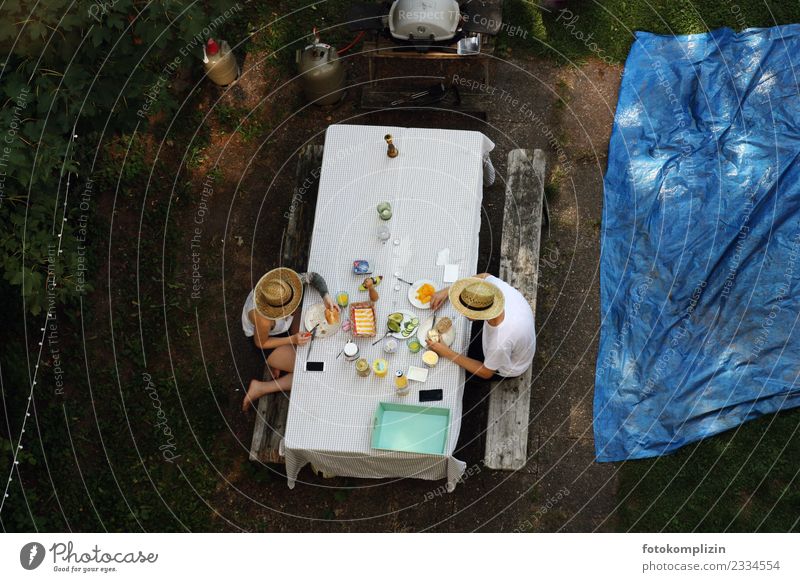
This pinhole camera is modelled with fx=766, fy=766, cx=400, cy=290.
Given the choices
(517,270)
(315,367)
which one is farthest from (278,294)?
(517,270)

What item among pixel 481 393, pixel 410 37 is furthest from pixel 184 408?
pixel 410 37

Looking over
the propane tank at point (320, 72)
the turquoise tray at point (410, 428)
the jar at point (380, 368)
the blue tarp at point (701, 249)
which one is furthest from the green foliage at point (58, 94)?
the blue tarp at point (701, 249)

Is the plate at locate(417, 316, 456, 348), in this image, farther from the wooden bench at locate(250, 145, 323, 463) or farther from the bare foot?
the bare foot

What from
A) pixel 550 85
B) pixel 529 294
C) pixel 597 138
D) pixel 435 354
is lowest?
pixel 435 354

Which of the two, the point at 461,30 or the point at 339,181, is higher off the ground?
the point at 461,30

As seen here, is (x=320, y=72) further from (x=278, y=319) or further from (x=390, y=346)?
(x=390, y=346)

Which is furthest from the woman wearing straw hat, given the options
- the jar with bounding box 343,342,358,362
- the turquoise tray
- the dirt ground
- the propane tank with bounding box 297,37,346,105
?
the propane tank with bounding box 297,37,346,105

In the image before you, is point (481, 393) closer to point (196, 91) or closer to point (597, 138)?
point (597, 138)
